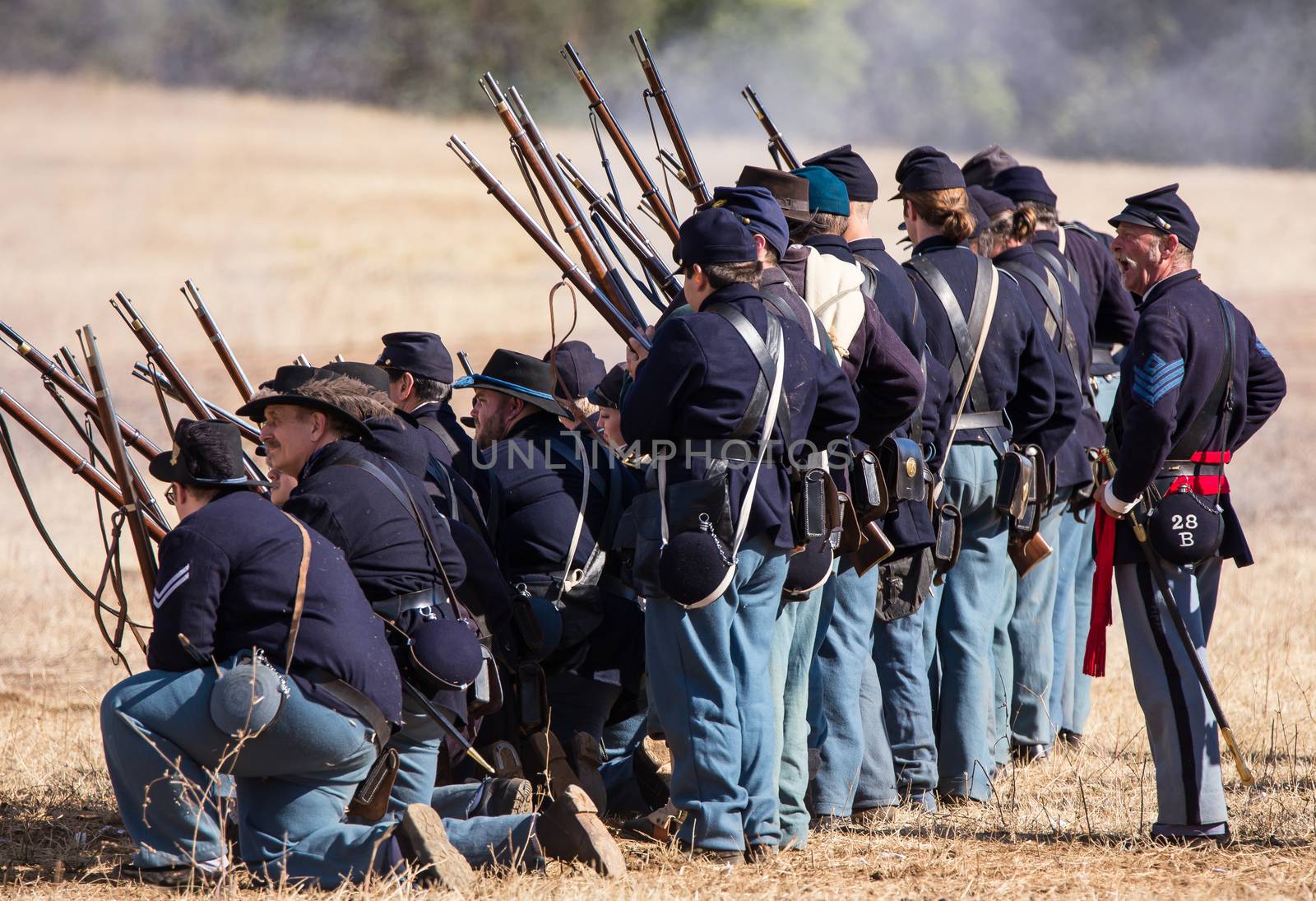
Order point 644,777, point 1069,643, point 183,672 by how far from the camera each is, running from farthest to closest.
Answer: point 1069,643 → point 644,777 → point 183,672

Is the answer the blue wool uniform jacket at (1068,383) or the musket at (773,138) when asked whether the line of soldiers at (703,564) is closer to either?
the blue wool uniform jacket at (1068,383)

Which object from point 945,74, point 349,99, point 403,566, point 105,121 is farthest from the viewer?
point 945,74

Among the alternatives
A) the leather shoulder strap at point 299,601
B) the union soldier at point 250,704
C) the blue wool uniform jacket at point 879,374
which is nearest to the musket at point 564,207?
the blue wool uniform jacket at point 879,374

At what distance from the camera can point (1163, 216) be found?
18.9ft

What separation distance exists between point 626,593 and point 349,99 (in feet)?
117

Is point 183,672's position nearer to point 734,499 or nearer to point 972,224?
point 734,499

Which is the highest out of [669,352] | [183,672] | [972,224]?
[972,224]

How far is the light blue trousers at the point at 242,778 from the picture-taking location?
4.91m

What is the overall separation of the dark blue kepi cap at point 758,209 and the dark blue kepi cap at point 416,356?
6.26ft

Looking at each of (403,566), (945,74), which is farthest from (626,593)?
(945,74)

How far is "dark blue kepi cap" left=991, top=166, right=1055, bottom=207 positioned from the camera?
7.95 m

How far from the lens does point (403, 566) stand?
17.7ft

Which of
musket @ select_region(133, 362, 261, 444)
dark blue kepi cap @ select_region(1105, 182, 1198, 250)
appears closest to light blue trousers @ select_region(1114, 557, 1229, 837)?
dark blue kepi cap @ select_region(1105, 182, 1198, 250)

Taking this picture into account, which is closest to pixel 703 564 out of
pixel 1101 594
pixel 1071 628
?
pixel 1101 594
